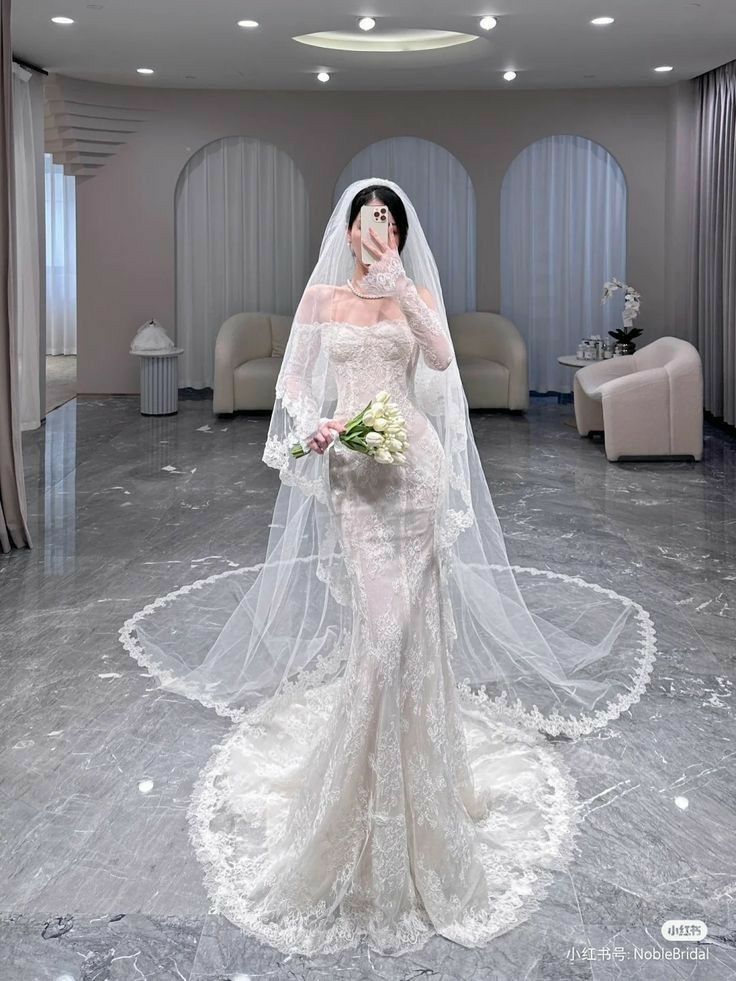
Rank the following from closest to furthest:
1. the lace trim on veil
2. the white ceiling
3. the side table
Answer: the lace trim on veil, the white ceiling, the side table

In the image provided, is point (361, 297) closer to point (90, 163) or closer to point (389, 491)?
point (389, 491)

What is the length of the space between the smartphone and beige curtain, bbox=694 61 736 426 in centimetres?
715

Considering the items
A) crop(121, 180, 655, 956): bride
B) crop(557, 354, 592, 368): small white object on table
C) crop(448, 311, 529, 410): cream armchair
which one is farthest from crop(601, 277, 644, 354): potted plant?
crop(121, 180, 655, 956): bride

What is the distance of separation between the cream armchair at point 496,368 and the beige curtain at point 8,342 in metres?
5.27

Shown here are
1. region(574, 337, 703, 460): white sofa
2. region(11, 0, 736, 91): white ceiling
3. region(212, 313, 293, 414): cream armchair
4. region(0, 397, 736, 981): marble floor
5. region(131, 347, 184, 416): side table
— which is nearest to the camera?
Answer: region(0, 397, 736, 981): marble floor

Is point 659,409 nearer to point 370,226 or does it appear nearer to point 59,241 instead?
point 370,226

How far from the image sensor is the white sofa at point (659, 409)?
8.26 meters

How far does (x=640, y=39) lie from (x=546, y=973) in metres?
7.54

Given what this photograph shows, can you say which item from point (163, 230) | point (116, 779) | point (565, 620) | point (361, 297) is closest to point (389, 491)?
point (361, 297)

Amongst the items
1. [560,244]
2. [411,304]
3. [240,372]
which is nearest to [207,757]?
[411,304]

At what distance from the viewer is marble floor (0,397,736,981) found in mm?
2623

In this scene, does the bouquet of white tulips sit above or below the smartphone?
below

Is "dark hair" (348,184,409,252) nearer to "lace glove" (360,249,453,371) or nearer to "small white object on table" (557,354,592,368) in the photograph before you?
"lace glove" (360,249,453,371)

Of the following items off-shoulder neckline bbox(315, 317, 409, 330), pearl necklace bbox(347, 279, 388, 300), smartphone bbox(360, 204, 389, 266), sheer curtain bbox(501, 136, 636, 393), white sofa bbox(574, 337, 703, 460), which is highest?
sheer curtain bbox(501, 136, 636, 393)
